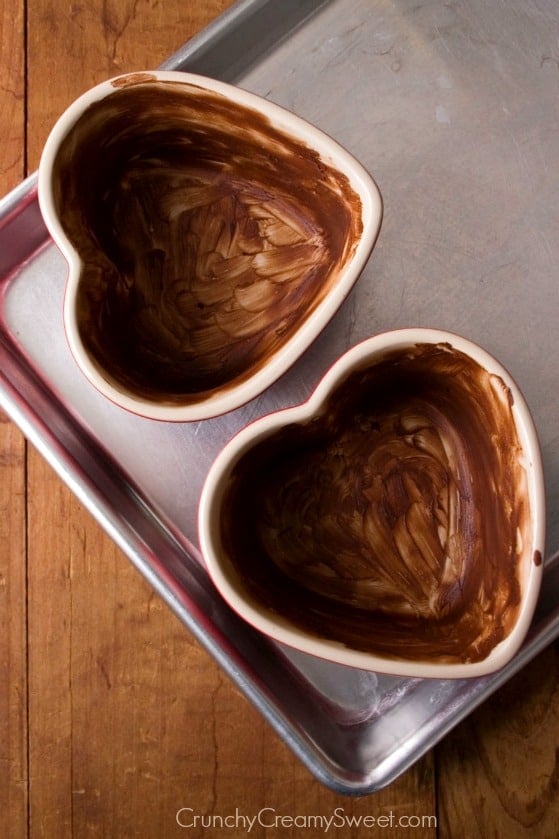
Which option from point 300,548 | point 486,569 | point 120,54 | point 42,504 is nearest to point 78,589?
point 42,504

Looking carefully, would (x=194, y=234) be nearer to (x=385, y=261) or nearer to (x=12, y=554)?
(x=385, y=261)

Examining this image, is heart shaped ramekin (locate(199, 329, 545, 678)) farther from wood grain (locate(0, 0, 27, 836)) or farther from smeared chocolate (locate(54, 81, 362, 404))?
wood grain (locate(0, 0, 27, 836))

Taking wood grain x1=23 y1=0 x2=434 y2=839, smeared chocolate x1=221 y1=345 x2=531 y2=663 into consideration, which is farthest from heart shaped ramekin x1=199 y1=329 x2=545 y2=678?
wood grain x1=23 y1=0 x2=434 y2=839

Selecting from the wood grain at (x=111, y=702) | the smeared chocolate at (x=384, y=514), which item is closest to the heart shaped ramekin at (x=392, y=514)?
the smeared chocolate at (x=384, y=514)

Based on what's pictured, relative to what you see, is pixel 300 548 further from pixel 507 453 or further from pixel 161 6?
pixel 161 6

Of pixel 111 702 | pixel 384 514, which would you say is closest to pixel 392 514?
Answer: pixel 384 514

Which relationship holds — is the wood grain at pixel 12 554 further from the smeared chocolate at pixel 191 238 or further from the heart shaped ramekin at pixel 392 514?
the heart shaped ramekin at pixel 392 514
